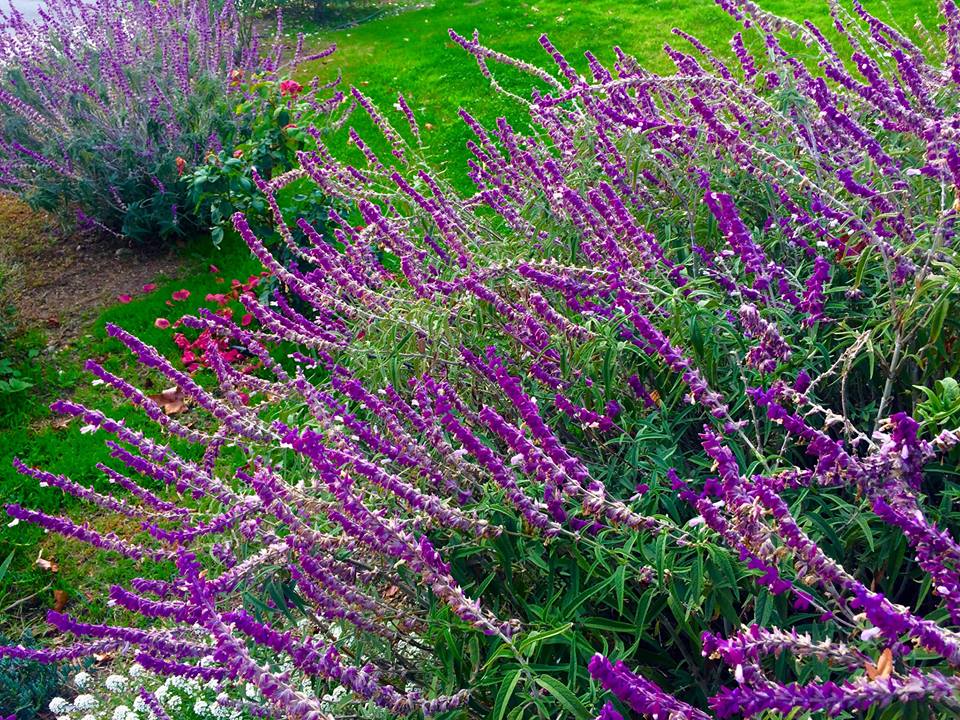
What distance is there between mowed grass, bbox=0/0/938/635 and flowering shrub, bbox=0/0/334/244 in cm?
61

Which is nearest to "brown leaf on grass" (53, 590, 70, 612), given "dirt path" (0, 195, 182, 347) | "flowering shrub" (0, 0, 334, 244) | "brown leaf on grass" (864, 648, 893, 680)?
"dirt path" (0, 195, 182, 347)

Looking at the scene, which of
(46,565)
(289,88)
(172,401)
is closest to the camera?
(46,565)

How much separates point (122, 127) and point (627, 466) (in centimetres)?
582

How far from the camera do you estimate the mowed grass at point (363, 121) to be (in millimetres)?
4078

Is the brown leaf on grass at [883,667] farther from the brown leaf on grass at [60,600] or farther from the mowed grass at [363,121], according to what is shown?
the brown leaf on grass at [60,600]

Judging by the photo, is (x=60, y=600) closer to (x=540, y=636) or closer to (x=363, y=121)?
(x=540, y=636)

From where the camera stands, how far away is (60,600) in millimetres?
3779

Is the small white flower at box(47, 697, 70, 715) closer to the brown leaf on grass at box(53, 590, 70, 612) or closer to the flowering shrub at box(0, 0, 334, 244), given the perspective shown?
the brown leaf on grass at box(53, 590, 70, 612)

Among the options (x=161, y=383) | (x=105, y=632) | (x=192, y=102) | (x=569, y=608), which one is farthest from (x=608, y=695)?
(x=192, y=102)

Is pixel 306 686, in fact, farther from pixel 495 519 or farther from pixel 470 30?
pixel 470 30

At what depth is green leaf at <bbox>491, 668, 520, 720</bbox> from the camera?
160 centimetres

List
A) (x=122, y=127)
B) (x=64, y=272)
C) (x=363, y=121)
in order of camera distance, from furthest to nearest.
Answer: (x=363, y=121) < (x=64, y=272) < (x=122, y=127)

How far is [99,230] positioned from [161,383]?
2501 millimetres

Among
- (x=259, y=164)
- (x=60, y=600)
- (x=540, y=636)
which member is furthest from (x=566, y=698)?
(x=259, y=164)
